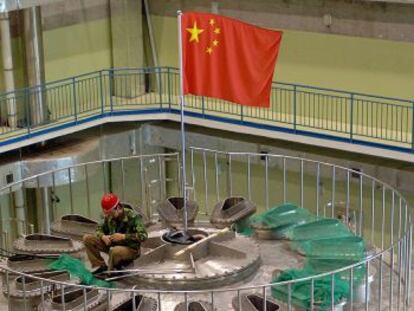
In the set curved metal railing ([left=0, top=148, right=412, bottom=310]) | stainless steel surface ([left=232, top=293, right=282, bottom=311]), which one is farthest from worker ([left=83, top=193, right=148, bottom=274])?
curved metal railing ([left=0, top=148, right=412, bottom=310])

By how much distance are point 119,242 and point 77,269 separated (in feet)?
2.49

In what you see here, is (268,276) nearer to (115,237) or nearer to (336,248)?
(336,248)

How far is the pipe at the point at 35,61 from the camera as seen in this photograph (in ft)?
86.2

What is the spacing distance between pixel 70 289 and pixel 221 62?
7.38 meters

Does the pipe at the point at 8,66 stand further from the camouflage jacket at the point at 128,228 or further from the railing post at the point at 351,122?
the camouflage jacket at the point at 128,228

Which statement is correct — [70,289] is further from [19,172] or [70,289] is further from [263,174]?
[263,174]

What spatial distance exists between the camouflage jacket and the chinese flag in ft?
15.5

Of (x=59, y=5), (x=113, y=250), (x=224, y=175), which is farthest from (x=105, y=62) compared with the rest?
(x=113, y=250)

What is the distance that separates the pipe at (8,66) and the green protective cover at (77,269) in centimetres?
1040

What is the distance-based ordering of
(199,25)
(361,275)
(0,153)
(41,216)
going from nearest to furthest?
1. (361,275)
2. (199,25)
3. (0,153)
4. (41,216)

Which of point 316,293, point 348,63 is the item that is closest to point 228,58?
point 348,63

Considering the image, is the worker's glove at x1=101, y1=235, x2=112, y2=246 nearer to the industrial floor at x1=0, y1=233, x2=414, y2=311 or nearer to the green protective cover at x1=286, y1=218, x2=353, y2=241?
the industrial floor at x1=0, y1=233, x2=414, y2=311

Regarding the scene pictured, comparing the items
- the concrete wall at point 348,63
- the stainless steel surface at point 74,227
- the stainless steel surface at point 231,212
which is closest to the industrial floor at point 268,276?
the stainless steel surface at point 231,212

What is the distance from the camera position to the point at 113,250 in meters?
15.9
